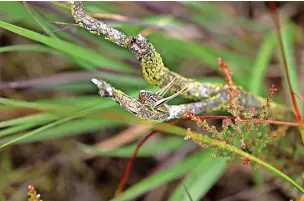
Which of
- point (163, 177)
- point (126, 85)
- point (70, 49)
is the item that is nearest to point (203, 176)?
point (163, 177)

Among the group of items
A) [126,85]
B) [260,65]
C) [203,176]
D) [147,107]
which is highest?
[126,85]

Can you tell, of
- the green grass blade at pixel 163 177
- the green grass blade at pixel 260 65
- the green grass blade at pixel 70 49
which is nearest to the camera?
the green grass blade at pixel 70 49

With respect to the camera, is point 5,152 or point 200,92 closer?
point 200,92

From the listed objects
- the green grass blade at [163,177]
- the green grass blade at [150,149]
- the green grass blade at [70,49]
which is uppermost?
the green grass blade at [70,49]

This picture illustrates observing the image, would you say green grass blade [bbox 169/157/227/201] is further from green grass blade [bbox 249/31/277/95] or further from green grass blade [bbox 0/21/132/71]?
green grass blade [bbox 0/21/132/71]

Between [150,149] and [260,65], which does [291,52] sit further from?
[150,149]

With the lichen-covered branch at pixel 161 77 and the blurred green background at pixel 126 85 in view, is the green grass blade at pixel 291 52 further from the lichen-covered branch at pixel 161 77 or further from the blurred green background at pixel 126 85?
the lichen-covered branch at pixel 161 77

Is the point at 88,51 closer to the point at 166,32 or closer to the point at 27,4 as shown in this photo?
the point at 27,4

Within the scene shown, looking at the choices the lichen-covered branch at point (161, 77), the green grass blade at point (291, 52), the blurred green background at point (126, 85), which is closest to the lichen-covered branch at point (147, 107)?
the lichen-covered branch at point (161, 77)

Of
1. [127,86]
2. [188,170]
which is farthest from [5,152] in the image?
[188,170]
